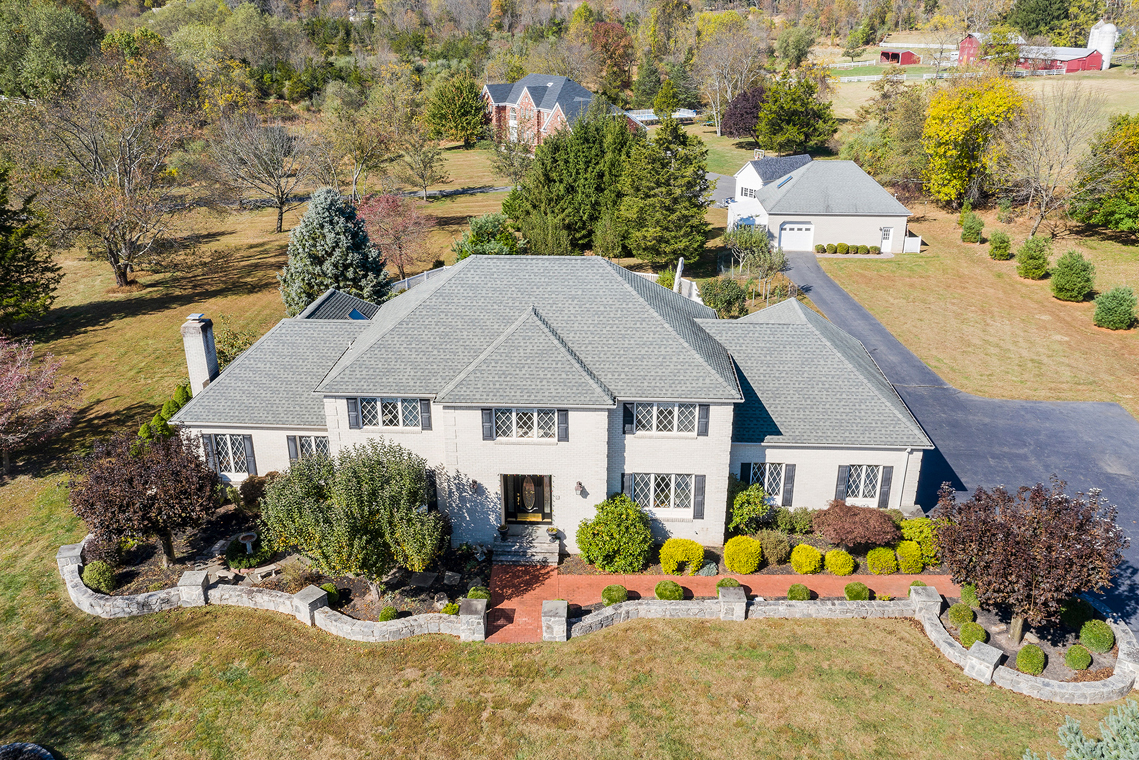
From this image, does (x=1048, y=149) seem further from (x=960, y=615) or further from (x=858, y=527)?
(x=960, y=615)

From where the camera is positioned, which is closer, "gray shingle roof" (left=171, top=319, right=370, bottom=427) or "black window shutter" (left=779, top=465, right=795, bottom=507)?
"black window shutter" (left=779, top=465, right=795, bottom=507)

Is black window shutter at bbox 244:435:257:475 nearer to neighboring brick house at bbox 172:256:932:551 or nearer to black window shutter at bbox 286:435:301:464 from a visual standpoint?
neighboring brick house at bbox 172:256:932:551

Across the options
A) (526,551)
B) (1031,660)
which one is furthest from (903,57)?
(526,551)

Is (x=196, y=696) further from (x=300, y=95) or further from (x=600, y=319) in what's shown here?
(x=300, y=95)

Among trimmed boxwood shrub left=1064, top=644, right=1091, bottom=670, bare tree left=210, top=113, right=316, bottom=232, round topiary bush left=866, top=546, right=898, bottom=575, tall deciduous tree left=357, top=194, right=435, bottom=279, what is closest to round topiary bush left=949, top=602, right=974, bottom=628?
trimmed boxwood shrub left=1064, top=644, right=1091, bottom=670

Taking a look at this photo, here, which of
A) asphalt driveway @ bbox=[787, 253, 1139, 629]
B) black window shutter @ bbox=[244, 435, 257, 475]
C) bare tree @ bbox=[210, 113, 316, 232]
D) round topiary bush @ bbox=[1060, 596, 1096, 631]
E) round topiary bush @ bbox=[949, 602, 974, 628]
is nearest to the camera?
round topiary bush @ bbox=[1060, 596, 1096, 631]

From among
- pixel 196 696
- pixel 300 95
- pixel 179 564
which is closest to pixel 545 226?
pixel 179 564
